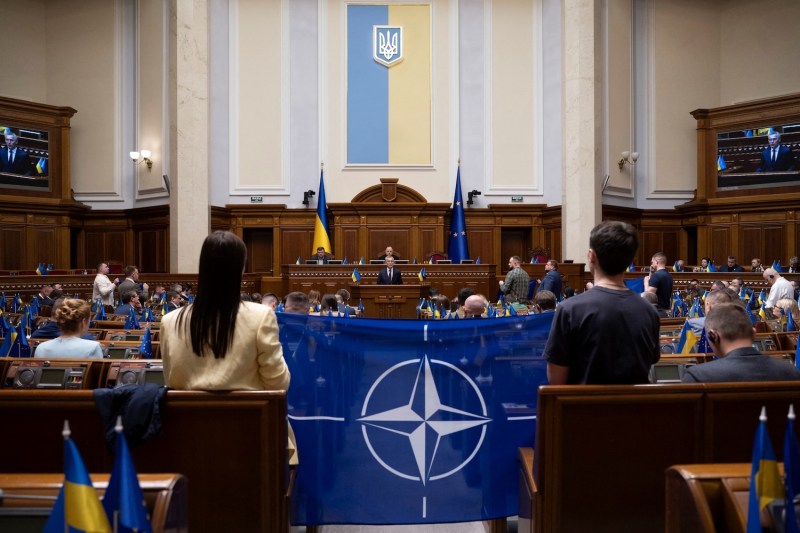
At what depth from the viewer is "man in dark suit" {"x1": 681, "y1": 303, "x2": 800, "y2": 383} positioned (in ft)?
8.98

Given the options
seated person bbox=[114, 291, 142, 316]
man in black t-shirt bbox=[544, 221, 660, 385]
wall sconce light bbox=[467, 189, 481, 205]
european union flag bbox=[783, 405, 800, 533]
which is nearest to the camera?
european union flag bbox=[783, 405, 800, 533]

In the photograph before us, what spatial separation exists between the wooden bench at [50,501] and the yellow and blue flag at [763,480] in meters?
1.40

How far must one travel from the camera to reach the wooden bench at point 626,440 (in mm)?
2521

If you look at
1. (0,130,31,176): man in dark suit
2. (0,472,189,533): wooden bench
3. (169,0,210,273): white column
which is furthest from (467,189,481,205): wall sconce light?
(0,472,189,533): wooden bench

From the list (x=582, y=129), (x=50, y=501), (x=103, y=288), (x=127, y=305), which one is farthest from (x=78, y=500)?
(x=582, y=129)

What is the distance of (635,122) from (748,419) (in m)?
16.9

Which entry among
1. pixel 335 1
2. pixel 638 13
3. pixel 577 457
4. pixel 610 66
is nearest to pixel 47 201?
pixel 335 1

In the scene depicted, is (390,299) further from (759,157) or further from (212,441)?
(759,157)

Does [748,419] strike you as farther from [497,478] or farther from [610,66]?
[610,66]

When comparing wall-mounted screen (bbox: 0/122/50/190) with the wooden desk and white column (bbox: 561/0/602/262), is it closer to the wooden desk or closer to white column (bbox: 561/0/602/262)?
the wooden desk

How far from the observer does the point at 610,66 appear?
16.8m

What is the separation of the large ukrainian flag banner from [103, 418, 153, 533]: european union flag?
16752 millimetres

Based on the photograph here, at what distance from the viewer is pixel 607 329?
2.62 meters

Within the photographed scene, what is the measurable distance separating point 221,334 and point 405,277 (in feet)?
37.3
